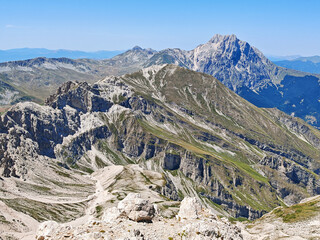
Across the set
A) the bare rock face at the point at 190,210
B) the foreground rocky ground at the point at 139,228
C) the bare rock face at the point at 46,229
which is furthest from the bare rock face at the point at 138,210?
the bare rock face at the point at 46,229

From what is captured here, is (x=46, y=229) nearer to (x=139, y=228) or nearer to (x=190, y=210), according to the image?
(x=139, y=228)

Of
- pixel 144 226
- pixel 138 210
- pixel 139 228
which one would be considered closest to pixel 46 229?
pixel 138 210

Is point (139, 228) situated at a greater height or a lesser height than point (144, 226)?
greater

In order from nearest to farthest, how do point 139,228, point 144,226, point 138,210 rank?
point 139,228, point 144,226, point 138,210

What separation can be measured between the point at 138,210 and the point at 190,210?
12.4 meters

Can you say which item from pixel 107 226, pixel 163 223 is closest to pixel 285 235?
pixel 163 223

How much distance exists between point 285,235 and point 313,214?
108 feet

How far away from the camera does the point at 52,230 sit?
1930 inches

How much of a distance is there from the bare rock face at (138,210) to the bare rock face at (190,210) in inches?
300

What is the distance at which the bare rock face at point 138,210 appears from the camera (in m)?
→ 52.1

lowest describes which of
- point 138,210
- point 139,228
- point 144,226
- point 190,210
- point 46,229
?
point 190,210

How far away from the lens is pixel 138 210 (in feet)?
174

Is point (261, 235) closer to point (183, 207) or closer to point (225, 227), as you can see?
point (183, 207)

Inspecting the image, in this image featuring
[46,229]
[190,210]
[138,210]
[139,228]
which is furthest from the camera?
[190,210]
